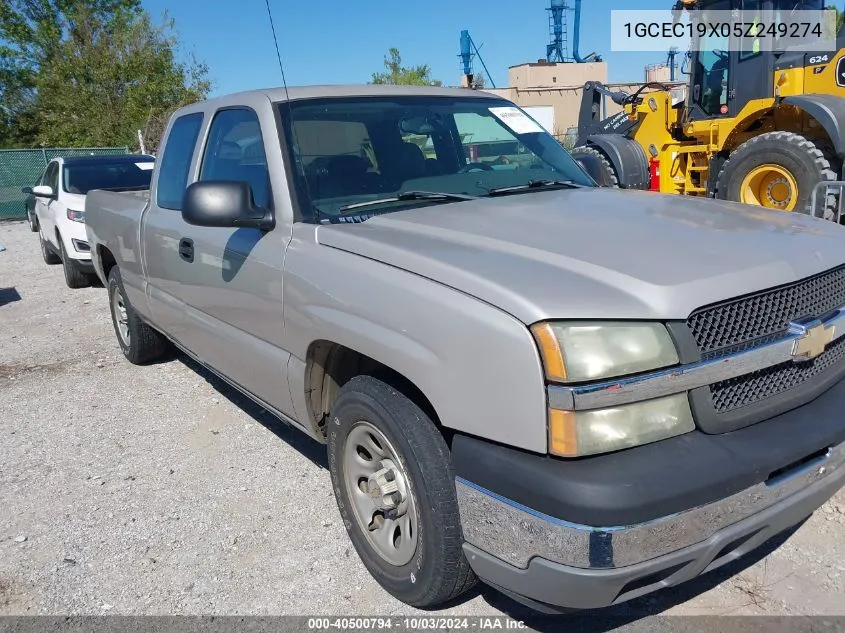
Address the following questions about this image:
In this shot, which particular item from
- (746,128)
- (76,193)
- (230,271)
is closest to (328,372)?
(230,271)

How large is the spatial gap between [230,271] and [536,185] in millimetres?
1541

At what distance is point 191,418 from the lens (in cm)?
468

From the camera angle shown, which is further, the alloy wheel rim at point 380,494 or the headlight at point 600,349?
the alloy wheel rim at point 380,494

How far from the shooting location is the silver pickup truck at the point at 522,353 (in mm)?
1952

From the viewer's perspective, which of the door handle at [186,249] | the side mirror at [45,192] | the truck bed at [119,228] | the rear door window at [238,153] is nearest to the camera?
the rear door window at [238,153]

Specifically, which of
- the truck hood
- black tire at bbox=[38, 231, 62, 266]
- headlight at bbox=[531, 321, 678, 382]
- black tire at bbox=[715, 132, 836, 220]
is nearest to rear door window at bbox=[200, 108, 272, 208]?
the truck hood

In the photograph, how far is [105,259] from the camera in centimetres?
591

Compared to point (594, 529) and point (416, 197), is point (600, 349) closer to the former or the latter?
point (594, 529)

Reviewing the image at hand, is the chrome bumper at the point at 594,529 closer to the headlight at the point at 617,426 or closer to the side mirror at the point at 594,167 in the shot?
the headlight at the point at 617,426

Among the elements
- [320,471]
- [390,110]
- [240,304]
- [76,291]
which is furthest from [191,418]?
[76,291]

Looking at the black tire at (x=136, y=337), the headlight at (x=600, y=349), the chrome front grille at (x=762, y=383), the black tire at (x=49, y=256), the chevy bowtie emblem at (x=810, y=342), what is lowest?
the black tire at (x=49, y=256)

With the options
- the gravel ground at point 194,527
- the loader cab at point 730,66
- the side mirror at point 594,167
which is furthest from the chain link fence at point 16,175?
the side mirror at point 594,167

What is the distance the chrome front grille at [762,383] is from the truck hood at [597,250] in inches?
10.4

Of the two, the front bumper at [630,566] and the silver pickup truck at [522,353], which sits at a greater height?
the silver pickup truck at [522,353]
